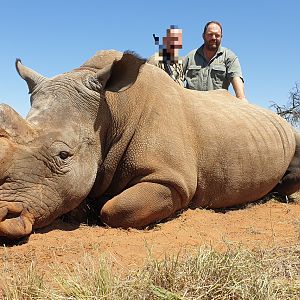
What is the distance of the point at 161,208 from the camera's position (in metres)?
5.65

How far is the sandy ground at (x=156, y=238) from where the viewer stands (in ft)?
13.8

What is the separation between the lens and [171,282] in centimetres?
324

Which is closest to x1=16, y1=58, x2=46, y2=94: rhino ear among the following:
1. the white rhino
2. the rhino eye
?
the white rhino

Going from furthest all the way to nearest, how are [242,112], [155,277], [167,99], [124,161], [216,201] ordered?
[242,112] < [216,201] < [167,99] < [124,161] < [155,277]

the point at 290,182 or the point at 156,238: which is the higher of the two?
the point at 156,238

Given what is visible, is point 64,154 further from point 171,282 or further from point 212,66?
point 212,66

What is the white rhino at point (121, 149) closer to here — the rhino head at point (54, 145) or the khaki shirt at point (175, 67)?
the rhino head at point (54, 145)

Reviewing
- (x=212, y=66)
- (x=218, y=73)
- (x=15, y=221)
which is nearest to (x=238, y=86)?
(x=218, y=73)

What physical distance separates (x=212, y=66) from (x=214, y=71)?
94mm

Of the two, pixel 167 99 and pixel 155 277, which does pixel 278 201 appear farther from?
pixel 155 277

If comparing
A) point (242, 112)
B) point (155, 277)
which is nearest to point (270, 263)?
point (155, 277)

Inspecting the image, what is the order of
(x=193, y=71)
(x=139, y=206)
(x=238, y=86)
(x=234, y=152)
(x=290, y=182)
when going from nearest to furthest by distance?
(x=139, y=206) < (x=234, y=152) < (x=290, y=182) < (x=238, y=86) < (x=193, y=71)

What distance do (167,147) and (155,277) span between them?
2665mm

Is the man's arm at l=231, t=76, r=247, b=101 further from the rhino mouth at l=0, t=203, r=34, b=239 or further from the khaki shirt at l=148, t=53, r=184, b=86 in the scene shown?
the rhino mouth at l=0, t=203, r=34, b=239
